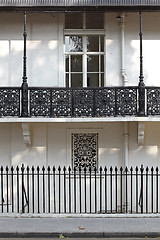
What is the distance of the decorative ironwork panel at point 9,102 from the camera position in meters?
13.7

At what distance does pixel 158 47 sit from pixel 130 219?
6.02m

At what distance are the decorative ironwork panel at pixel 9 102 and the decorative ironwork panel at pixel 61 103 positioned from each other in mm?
1104

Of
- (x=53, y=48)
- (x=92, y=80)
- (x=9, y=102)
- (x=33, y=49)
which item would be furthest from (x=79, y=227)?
(x=33, y=49)

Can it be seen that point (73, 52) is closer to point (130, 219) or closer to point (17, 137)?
point (17, 137)

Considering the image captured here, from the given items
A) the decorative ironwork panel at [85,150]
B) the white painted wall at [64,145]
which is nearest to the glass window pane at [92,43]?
the white painted wall at [64,145]

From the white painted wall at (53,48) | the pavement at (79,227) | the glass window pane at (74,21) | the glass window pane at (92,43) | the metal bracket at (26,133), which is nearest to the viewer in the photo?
the pavement at (79,227)

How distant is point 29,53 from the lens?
14.9 metres

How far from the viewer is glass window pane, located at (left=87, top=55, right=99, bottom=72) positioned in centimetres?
1505

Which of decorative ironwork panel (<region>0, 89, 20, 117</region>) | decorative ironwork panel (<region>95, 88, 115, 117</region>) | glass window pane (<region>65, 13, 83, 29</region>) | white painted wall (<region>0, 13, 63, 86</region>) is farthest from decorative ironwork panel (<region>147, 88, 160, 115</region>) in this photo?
decorative ironwork panel (<region>0, 89, 20, 117</region>)

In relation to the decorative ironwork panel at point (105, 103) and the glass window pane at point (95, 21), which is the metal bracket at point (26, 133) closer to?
the decorative ironwork panel at point (105, 103)

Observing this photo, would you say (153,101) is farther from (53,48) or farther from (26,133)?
(26,133)

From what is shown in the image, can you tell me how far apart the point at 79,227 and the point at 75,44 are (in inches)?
262

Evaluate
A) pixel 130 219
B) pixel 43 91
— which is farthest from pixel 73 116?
pixel 130 219

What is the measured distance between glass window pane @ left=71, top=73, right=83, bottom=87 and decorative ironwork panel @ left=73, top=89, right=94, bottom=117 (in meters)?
1.33
